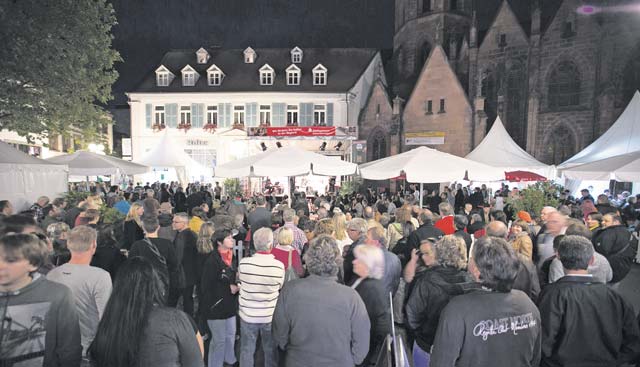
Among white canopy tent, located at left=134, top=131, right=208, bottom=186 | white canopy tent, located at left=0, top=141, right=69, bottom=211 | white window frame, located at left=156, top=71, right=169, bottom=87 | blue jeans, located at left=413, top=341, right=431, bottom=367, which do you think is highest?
white window frame, located at left=156, top=71, right=169, bottom=87

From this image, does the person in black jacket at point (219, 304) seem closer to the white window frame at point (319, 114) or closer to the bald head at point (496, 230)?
the bald head at point (496, 230)

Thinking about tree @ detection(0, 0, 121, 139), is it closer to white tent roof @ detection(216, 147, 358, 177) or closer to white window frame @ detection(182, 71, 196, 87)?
white tent roof @ detection(216, 147, 358, 177)

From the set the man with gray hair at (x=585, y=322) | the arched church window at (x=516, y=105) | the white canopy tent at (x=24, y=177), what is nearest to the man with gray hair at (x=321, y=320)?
the man with gray hair at (x=585, y=322)

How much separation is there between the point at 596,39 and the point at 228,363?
2783cm

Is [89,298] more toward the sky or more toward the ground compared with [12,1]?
more toward the ground

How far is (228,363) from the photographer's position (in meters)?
4.70

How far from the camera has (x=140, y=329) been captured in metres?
2.13

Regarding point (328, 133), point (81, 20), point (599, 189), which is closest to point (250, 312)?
point (81, 20)

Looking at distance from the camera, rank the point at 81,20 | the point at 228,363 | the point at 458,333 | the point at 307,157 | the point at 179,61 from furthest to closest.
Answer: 1. the point at 179,61
2. the point at 81,20
3. the point at 307,157
4. the point at 228,363
5. the point at 458,333

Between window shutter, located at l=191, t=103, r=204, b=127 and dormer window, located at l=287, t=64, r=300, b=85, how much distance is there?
7.15 metres

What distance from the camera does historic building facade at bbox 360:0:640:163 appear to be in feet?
73.3

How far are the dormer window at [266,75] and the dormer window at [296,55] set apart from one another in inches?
108

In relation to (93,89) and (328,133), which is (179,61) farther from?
(93,89)

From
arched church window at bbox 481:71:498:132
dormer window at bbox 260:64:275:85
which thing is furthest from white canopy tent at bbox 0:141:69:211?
arched church window at bbox 481:71:498:132
